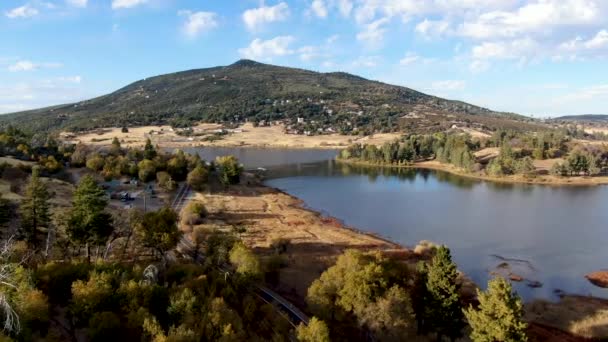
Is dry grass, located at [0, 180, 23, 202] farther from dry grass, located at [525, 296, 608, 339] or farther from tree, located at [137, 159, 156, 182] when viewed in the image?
dry grass, located at [525, 296, 608, 339]

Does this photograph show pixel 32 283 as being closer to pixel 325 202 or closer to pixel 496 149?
pixel 325 202

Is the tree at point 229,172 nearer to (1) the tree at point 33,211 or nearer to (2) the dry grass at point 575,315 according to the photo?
(1) the tree at point 33,211

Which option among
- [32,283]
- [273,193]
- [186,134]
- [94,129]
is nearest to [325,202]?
[273,193]

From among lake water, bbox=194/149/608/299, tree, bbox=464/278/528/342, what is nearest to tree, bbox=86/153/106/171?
lake water, bbox=194/149/608/299

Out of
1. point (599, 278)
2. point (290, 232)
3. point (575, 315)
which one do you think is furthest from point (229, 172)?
point (575, 315)

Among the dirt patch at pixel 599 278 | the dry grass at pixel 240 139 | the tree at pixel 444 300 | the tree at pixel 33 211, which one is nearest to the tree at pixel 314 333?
the tree at pixel 444 300
